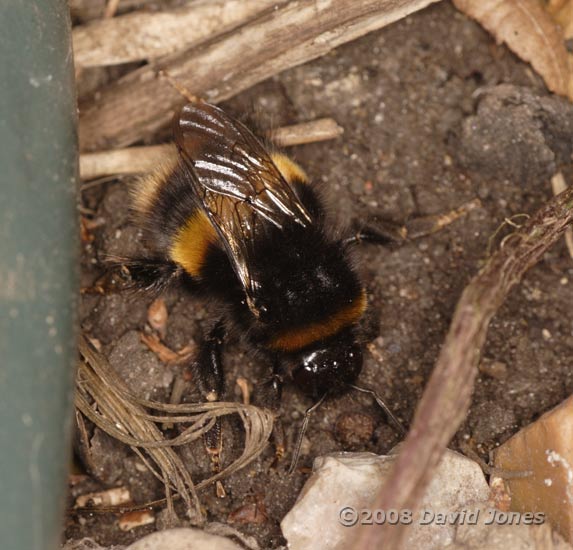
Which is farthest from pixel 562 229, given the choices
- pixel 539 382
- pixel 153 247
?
pixel 153 247

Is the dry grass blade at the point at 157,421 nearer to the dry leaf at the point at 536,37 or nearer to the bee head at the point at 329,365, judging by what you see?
the bee head at the point at 329,365

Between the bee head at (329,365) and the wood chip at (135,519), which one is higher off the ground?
the bee head at (329,365)

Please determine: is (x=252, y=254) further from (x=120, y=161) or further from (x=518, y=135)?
(x=518, y=135)

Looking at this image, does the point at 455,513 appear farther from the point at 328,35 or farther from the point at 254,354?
the point at 328,35

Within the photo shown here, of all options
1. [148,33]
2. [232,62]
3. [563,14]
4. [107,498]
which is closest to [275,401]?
[107,498]

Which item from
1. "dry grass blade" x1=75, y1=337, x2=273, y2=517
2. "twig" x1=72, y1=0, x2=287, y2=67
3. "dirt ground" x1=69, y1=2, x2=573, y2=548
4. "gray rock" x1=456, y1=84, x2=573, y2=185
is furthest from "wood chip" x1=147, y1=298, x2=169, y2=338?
"gray rock" x1=456, y1=84, x2=573, y2=185

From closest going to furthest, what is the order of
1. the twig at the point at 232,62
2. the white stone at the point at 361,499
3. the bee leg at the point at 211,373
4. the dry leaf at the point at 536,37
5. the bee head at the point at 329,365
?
the white stone at the point at 361,499, the bee head at the point at 329,365, the bee leg at the point at 211,373, the twig at the point at 232,62, the dry leaf at the point at 536,37

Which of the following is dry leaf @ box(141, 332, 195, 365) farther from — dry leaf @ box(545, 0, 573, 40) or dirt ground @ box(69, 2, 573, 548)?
dry leaf @ box(545, 0, 573, 40)

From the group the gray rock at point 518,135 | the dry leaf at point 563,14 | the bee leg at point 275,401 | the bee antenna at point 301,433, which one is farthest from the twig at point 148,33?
the bee antenna at point 301,433
